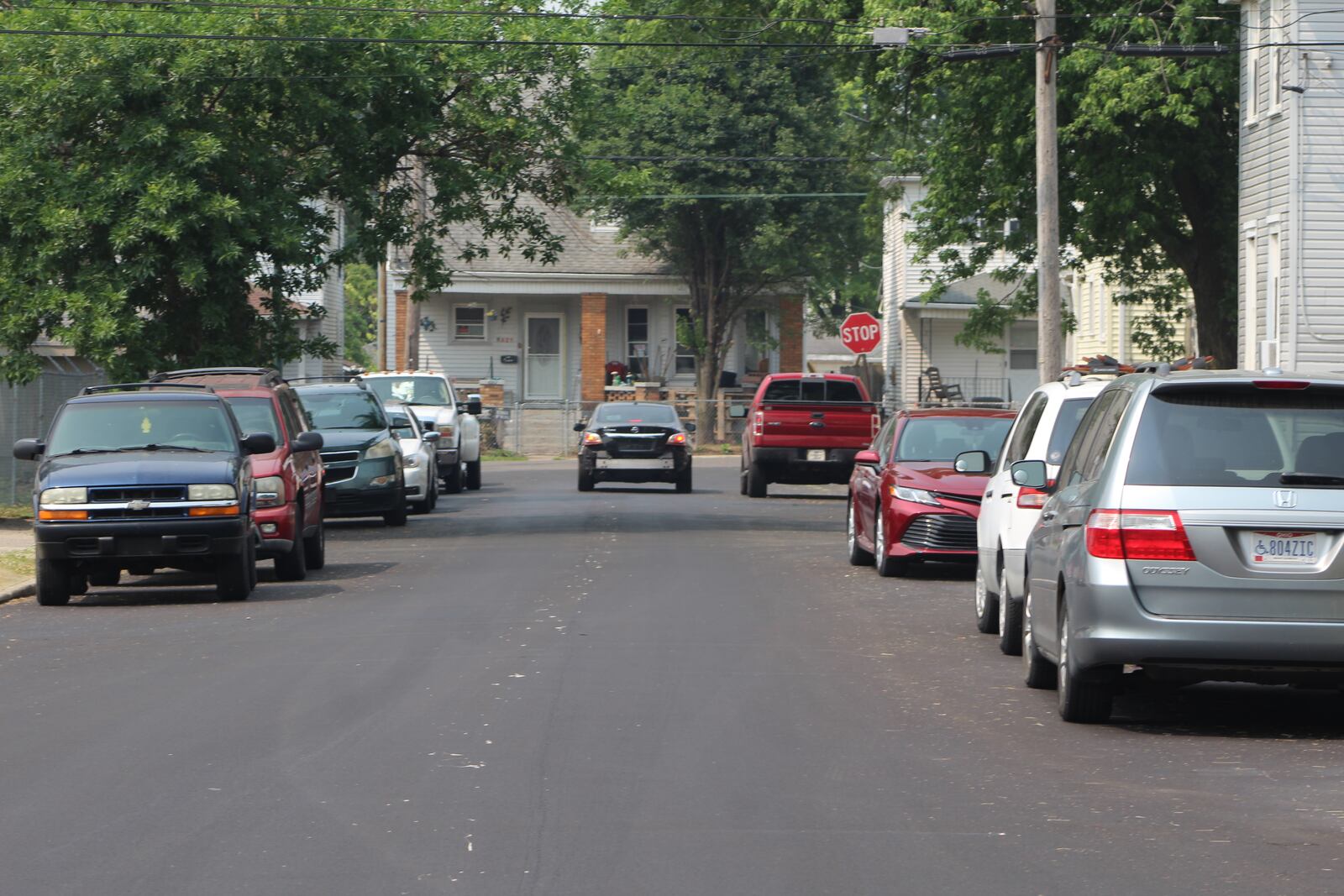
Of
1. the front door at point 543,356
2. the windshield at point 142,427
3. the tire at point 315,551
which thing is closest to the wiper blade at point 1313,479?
the windshield at point 142,427

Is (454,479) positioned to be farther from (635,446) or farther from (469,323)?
(469,323)

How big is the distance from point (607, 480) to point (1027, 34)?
10308 millimetres

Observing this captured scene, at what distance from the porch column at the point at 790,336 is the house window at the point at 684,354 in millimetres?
2676

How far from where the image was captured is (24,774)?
876 centimetres

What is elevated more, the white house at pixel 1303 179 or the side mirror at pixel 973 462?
the white house at pixel 1303 179

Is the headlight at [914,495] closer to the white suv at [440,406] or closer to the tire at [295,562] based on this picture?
the tire at [295,562]

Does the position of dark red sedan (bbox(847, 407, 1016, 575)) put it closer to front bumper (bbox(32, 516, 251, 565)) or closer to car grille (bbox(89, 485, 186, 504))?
front bumper (bbox(32, 516, 251, 565))

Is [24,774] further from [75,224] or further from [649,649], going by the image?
[75,224]

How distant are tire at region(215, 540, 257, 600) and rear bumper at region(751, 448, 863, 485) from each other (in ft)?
51.3

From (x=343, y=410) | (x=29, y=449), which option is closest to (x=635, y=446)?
(x=343, y=410)

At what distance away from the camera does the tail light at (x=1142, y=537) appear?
9.48m

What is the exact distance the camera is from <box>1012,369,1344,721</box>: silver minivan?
9.41 metres

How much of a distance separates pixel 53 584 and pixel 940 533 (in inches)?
307

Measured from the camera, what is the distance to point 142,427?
56.6ft
